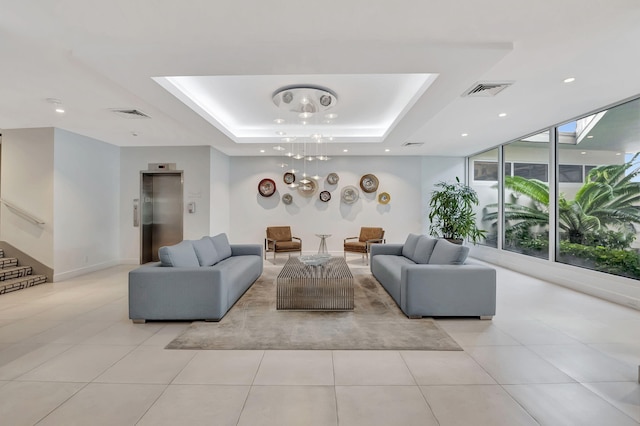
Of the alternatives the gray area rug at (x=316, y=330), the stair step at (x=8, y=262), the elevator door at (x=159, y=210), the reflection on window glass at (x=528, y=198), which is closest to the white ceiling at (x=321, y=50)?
the reflection on window glass at (x=528, y=198)

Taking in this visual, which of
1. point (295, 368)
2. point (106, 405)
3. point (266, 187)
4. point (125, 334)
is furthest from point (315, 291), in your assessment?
point (266, 187)

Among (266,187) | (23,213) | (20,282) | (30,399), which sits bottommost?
(30,399)

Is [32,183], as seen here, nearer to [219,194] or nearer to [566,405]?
[219,194]

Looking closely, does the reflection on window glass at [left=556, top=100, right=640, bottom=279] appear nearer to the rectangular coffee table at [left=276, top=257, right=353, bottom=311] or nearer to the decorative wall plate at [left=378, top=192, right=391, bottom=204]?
the decorative wall plate at [left=378, top=192, right=391, bottom=204]

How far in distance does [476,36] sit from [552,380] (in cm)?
285

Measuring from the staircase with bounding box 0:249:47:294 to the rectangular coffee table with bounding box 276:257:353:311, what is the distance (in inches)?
175

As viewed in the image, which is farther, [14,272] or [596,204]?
[14,272]

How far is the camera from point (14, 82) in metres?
3.61

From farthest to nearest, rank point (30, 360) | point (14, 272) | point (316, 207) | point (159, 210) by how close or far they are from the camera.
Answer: point (316, 207), point (159, 210), point (14, 272), point (30, 360)

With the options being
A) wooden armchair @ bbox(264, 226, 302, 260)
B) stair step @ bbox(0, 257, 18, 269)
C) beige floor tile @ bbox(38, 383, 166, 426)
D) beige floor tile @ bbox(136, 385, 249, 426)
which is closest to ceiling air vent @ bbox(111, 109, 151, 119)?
stair step @ bbox(0, 257, 18, 269)

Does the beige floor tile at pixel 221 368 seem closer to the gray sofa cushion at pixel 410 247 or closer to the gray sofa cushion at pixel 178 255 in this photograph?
the gray sofa cushion at pixel 178 255

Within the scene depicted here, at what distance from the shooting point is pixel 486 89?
12.5 ft

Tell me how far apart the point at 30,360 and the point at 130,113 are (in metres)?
3.58

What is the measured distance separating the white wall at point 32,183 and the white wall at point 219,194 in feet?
9.34
